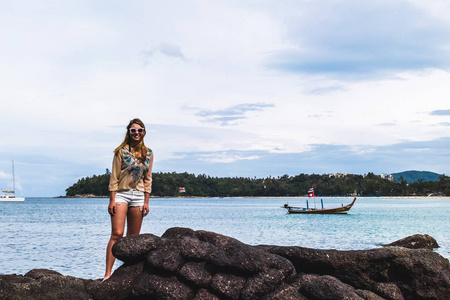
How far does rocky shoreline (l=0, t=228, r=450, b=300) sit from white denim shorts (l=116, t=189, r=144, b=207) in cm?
55

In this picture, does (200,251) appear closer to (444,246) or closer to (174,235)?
(174,235)

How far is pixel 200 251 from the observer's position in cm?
764

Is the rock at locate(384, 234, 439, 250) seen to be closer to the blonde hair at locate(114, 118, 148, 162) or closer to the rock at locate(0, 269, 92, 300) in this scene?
the blonde hair at locate(114, 118, 148, 162)

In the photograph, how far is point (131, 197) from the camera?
26.4 ft

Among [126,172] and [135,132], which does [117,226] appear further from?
[135,132]

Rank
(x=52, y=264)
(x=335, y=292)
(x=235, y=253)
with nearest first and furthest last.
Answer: (x=335, y=292) → (x=235, y=253) → (x=52, y=264)

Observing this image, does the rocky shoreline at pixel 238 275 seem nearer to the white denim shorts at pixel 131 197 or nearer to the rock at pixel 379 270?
the rock at pixel 379 270

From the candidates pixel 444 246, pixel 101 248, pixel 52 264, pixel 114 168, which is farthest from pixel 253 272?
pixel 444 246

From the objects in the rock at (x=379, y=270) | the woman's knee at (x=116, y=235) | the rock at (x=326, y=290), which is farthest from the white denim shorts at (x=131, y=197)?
the rock at (x=326, y=290)

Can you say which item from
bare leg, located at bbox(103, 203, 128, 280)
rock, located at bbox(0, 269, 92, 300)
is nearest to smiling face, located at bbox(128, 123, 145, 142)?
bare leg, located at bbox(103, 203, 128, 280)

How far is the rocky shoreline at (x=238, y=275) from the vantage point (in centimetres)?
732

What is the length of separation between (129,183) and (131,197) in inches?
9.0

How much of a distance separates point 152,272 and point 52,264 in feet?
53.6

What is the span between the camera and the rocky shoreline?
732cm
